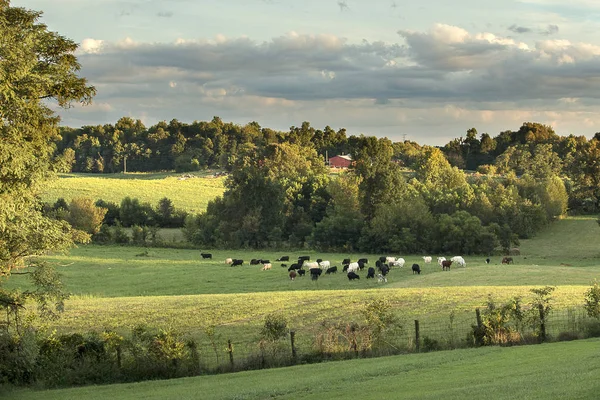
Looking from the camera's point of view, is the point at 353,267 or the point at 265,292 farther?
the point at 353,267

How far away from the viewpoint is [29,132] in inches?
877

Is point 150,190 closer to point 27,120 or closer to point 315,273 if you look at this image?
point 315,273

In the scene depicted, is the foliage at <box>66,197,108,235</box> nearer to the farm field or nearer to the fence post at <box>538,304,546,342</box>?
the farm field

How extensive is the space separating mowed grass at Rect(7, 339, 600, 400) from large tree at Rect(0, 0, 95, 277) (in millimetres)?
4859

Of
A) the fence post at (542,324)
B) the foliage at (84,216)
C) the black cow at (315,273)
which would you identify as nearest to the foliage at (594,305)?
the fence post at (542,324)

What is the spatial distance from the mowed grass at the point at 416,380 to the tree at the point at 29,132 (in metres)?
4.55

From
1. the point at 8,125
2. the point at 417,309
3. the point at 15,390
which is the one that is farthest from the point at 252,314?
the point at 8,125

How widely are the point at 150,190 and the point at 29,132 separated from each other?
327ft

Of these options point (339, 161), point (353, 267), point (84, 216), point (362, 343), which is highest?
point (339, 161)

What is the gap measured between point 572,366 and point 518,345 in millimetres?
6796

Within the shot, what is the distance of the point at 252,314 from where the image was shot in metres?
32.5

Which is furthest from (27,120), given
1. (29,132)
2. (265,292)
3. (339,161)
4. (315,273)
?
(339,161)

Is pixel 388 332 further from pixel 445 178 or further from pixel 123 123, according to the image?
pixel 123 123

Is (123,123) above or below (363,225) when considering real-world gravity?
above
